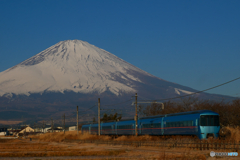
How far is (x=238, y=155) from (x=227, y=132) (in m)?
14.9

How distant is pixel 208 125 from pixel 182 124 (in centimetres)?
404

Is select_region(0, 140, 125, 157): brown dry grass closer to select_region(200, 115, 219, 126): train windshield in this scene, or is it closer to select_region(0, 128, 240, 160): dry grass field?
select_region(0, 128, 240, 160): dry grass field

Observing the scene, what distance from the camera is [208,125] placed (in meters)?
38.7

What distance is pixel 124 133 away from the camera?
61.8 metres

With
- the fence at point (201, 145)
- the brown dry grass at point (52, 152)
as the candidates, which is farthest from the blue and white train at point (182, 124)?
the brown dry grass at point (52, 152)

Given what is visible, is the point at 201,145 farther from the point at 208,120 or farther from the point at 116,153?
the point at 208,120

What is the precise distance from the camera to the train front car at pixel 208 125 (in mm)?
38344

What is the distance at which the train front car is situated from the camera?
38344mm

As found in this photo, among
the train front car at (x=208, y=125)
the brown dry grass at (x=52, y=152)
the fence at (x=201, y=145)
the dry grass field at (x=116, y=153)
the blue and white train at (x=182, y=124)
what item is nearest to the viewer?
the dry grass field at (x=116, y=153)

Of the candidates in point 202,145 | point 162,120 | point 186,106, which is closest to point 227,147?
point 202,145

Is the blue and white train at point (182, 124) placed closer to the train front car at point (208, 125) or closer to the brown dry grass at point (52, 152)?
the train front car at point (208, 125)

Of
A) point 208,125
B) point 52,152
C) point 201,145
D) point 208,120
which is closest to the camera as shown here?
point 201,145

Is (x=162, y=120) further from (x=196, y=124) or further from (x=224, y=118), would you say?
(x=224, y=118)

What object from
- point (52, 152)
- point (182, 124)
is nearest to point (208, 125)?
point (182, 124)
